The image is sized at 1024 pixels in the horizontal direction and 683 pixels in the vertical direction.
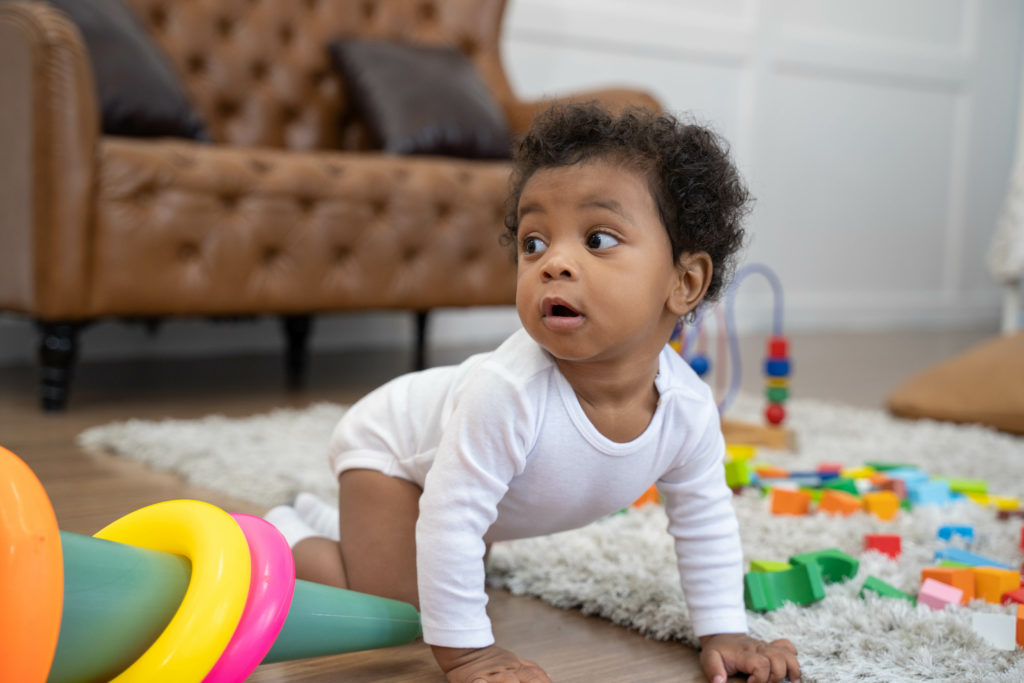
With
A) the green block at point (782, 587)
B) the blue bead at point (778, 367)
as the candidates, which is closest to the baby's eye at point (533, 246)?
the green block at point (782, 587)

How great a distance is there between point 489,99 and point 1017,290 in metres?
1.62

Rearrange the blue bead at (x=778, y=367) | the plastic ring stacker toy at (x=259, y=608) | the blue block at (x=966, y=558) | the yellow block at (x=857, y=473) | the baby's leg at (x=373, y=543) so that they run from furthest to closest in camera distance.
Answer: the blue bead at (x=778, y=367)
the yellow block at (x=857, y=473)
the blue block at (x=966, y=558)
the baby's leg at (x=373, y=543)
the plastic ring stacker toy at (x=259, y=608)

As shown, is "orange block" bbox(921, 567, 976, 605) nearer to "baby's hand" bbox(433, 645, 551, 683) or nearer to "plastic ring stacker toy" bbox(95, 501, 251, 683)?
"baby's hand" bbox(433, 645, 551, 683)

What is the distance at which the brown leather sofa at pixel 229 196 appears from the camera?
1.69m

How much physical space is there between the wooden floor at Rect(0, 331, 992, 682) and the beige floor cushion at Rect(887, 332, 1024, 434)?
22 centimetres

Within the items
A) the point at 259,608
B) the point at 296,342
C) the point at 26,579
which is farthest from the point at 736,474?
the point at 296,342

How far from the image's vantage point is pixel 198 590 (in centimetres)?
56

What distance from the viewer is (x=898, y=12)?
13.3 feet

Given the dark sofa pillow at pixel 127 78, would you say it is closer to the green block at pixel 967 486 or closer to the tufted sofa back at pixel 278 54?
the tufted sofa back at pixel 278 54

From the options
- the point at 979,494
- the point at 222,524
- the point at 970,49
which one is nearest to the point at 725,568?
the point at 222,524

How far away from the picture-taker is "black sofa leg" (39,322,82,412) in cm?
174

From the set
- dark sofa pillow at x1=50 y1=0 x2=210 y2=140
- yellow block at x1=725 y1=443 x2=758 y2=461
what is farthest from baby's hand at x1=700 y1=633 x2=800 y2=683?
dark sofa pillow at x1=50 y1=0 x2=210 y2=140

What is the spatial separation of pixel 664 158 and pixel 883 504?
0.61 metres

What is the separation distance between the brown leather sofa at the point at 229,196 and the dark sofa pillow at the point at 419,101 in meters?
0.08
